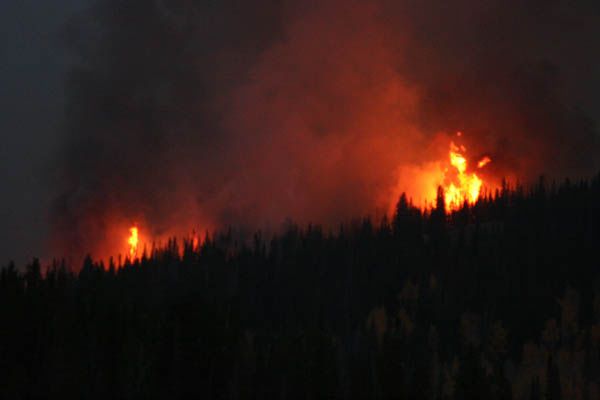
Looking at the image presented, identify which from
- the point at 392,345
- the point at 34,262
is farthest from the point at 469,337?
the point at 34,262

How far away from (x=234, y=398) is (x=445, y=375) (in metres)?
48.0

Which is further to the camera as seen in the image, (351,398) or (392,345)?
Result: (392,345)

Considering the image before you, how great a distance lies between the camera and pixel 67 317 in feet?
458

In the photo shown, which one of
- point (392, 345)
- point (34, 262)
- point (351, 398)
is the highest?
point (34, 262)

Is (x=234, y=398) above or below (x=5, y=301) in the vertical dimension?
below

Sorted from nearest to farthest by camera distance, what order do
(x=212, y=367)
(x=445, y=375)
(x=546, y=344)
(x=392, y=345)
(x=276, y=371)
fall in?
(x=212, y=367) → (x=276, y=371) → (x=392, y=345) → (x=445, y=375) → (x=546, y=344)

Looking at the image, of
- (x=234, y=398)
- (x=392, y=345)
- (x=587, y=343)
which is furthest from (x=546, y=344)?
(x=234, y=398)

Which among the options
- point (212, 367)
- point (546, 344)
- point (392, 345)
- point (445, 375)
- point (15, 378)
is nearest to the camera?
point (15, 378)

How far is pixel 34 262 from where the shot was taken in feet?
526

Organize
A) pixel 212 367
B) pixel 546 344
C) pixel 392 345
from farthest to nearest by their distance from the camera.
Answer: pixel 546 344 → pixel 392 345 → pixel 212 367

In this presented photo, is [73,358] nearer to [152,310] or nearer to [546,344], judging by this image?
[152,310]

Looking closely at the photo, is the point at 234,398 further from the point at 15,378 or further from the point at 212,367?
the point at 15,378

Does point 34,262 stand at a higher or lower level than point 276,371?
higher

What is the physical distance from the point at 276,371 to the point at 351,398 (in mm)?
12529
